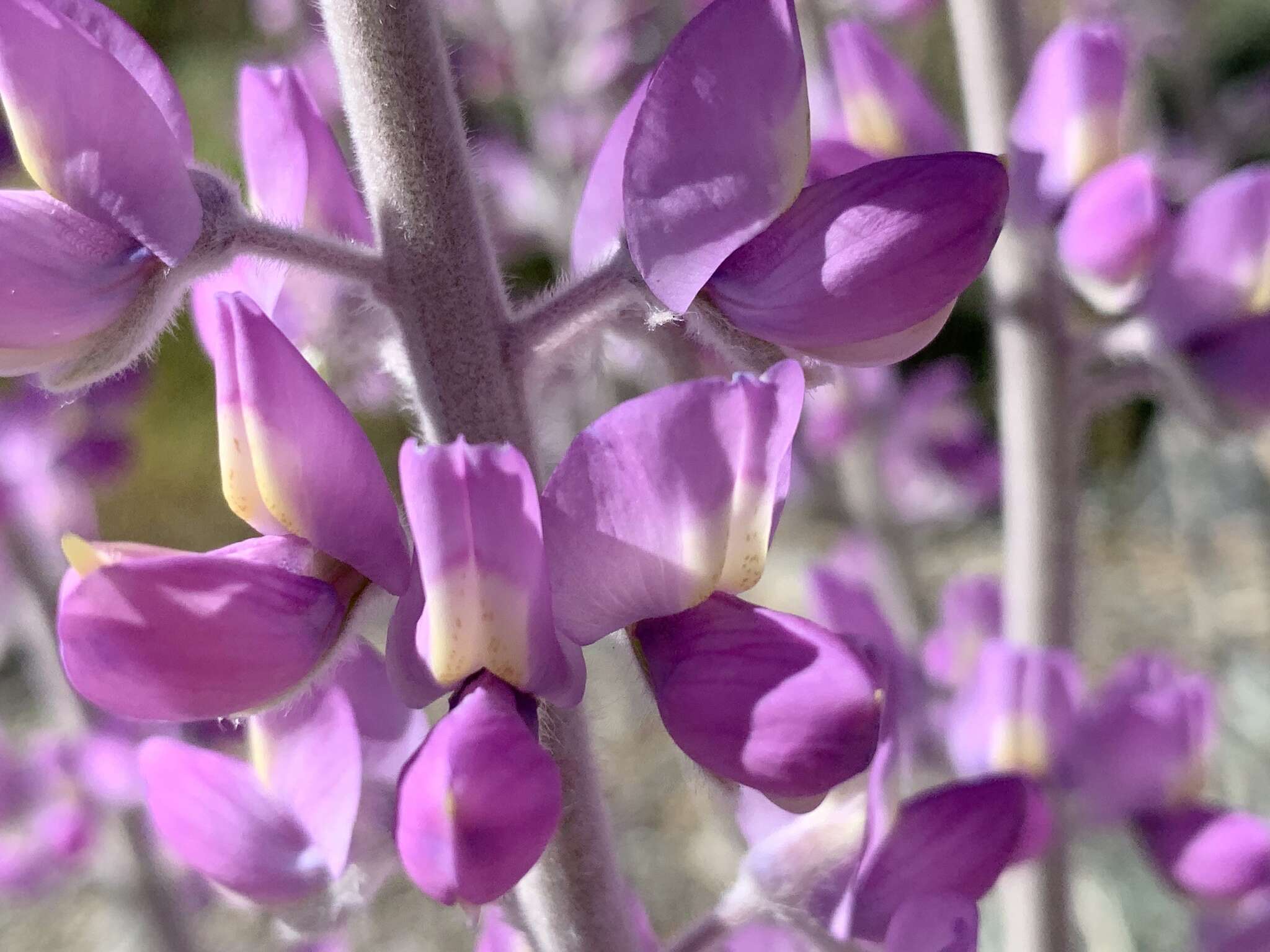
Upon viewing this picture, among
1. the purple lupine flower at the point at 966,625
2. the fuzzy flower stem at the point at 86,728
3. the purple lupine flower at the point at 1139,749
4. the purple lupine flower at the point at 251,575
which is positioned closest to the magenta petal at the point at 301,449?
the purple lupine flower at the point at 251,575

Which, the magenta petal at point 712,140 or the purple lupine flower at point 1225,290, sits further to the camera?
the purple lupine flower at point 1225,290

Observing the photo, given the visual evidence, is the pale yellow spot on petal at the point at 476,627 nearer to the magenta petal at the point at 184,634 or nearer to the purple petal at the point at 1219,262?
the magenta petal at the point at 184,634

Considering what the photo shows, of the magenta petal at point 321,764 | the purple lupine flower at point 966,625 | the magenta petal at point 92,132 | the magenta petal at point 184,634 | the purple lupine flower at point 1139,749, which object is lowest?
the purple lupine flower at point 966,625

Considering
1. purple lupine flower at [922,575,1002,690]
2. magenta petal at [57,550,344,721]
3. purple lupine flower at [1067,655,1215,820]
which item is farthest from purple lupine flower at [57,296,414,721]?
purple lupine flower at [922,575,1002,690]

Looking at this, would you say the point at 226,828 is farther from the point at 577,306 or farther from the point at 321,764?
the point at 577,306

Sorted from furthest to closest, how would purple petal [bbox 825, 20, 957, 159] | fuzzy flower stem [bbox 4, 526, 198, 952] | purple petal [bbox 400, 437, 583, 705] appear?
fuzzy flower stem [bbox 4, 526, 198, 952] → purple petal [bbox 825, 20, 957, 159] → purple petal [bbox 400, 437, 583, 705]

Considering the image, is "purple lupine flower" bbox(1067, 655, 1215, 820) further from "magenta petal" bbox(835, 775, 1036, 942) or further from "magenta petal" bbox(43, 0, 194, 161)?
"magenta petal" bbox(43, 0, 194, 161)
